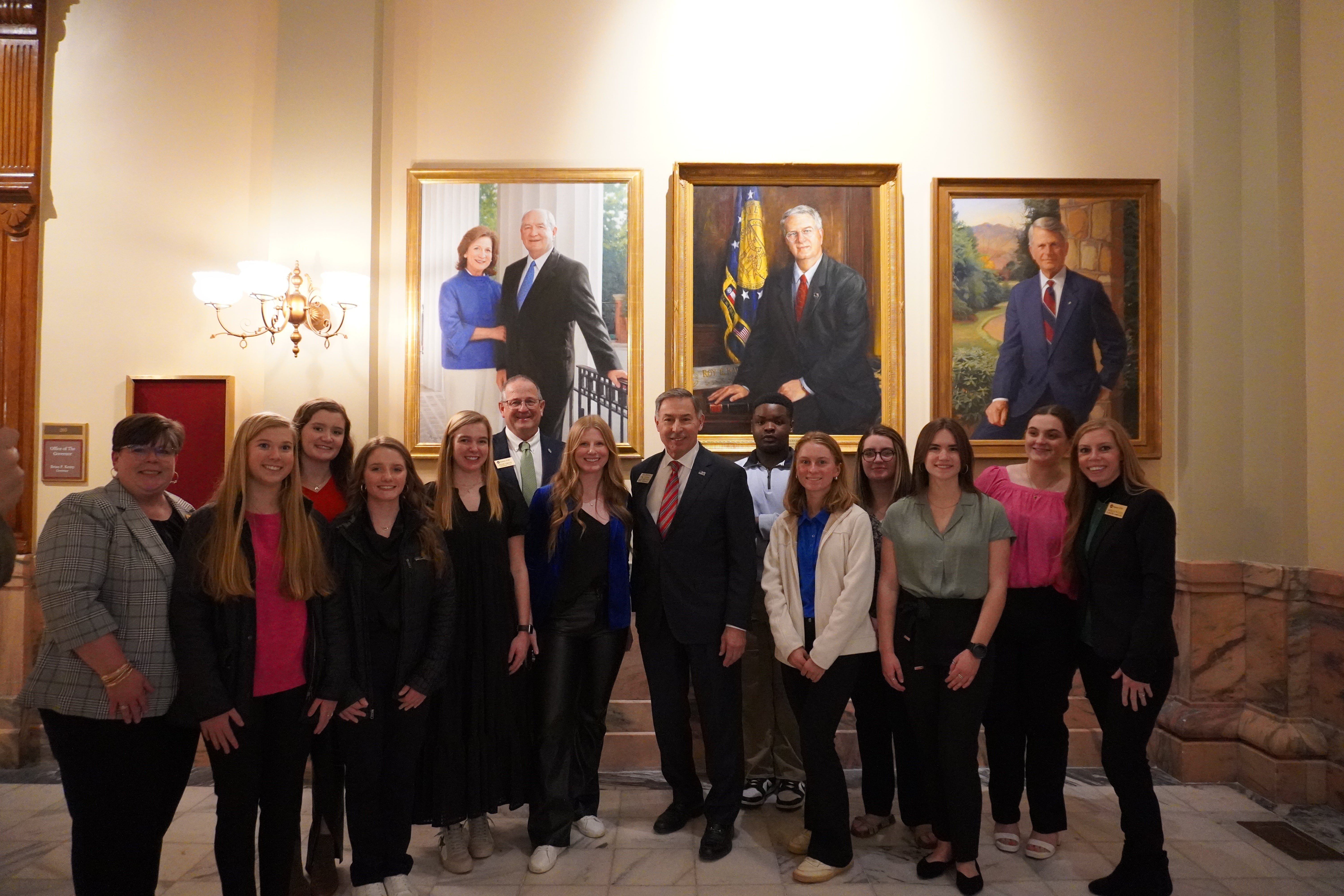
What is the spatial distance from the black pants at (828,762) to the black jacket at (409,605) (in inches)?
56.0

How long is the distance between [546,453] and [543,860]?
7.18 feet

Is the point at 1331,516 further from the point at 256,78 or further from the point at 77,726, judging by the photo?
the point at 256,78

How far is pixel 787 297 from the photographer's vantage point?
4.85 metres

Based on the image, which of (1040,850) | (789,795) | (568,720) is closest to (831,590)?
(568,720)

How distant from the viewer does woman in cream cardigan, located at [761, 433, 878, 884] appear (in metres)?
3.19

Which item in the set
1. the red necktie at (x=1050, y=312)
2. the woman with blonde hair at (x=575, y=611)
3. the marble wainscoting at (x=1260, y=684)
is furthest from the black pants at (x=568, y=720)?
the marble wainscoting at (x=1260, y=684)

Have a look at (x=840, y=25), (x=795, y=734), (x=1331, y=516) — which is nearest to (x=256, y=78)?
(x=840, y=25)

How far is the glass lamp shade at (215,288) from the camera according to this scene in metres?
4.49

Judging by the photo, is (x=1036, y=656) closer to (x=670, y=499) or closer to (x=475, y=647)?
(x=670, y=499)

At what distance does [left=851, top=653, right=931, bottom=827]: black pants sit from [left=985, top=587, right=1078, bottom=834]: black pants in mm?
313

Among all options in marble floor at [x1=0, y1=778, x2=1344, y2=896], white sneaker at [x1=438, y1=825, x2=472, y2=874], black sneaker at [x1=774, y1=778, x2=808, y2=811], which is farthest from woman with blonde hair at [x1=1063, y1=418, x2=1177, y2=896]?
white sneaker at [x1=438, y1=825, x2=472, y2=874]

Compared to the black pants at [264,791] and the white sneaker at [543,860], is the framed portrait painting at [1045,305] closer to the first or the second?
the white sneaker at [543,860]

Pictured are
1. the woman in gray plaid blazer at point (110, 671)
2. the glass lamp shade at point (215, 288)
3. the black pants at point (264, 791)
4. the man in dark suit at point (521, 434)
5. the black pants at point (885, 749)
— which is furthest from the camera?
the glass lamp shade at point (215, 288)

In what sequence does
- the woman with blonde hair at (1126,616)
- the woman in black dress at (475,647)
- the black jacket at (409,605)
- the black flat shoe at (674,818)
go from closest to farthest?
the black jacket at (409,605)
the woman with blonde hair at (1126,616)
the woman in black dress at (475,647)
the black flat shoe at (674,818)
